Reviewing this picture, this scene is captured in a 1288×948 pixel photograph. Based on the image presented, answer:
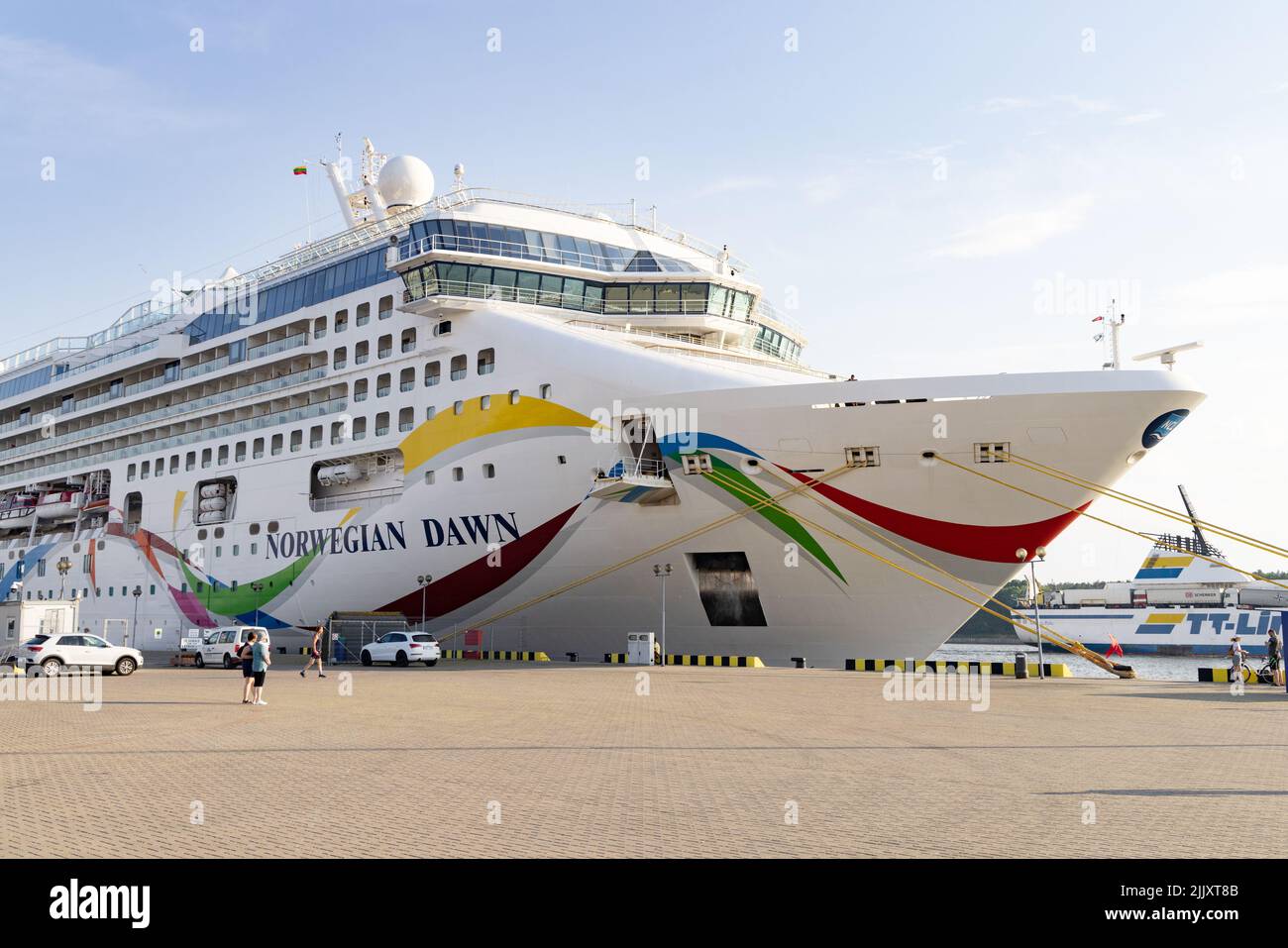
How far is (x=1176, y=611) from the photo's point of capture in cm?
6400

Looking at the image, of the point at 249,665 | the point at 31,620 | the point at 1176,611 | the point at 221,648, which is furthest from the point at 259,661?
the point at 1176,611

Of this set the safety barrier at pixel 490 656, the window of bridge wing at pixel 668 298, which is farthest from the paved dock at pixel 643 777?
the window of bridge wing at pixel 668 298

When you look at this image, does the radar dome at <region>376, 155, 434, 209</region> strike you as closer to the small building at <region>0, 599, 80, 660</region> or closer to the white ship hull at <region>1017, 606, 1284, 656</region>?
the small building at <region>0, 599, 80, 660</region>

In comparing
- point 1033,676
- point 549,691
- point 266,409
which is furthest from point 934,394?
point 266,409

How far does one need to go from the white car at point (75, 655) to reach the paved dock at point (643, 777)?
759 cm

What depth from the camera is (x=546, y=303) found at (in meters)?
31.5

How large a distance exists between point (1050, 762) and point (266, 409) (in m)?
33.9

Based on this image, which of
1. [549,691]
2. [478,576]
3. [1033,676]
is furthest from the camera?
[478,576]

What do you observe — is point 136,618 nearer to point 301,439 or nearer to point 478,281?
point 301,439

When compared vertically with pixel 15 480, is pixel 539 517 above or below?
below

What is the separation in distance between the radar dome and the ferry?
1571 inches

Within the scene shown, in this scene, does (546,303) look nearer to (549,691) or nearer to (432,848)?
(549,691)

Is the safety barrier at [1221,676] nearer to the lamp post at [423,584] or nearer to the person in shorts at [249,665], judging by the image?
the lamp post at [423,584]

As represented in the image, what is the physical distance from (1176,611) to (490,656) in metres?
50.3
